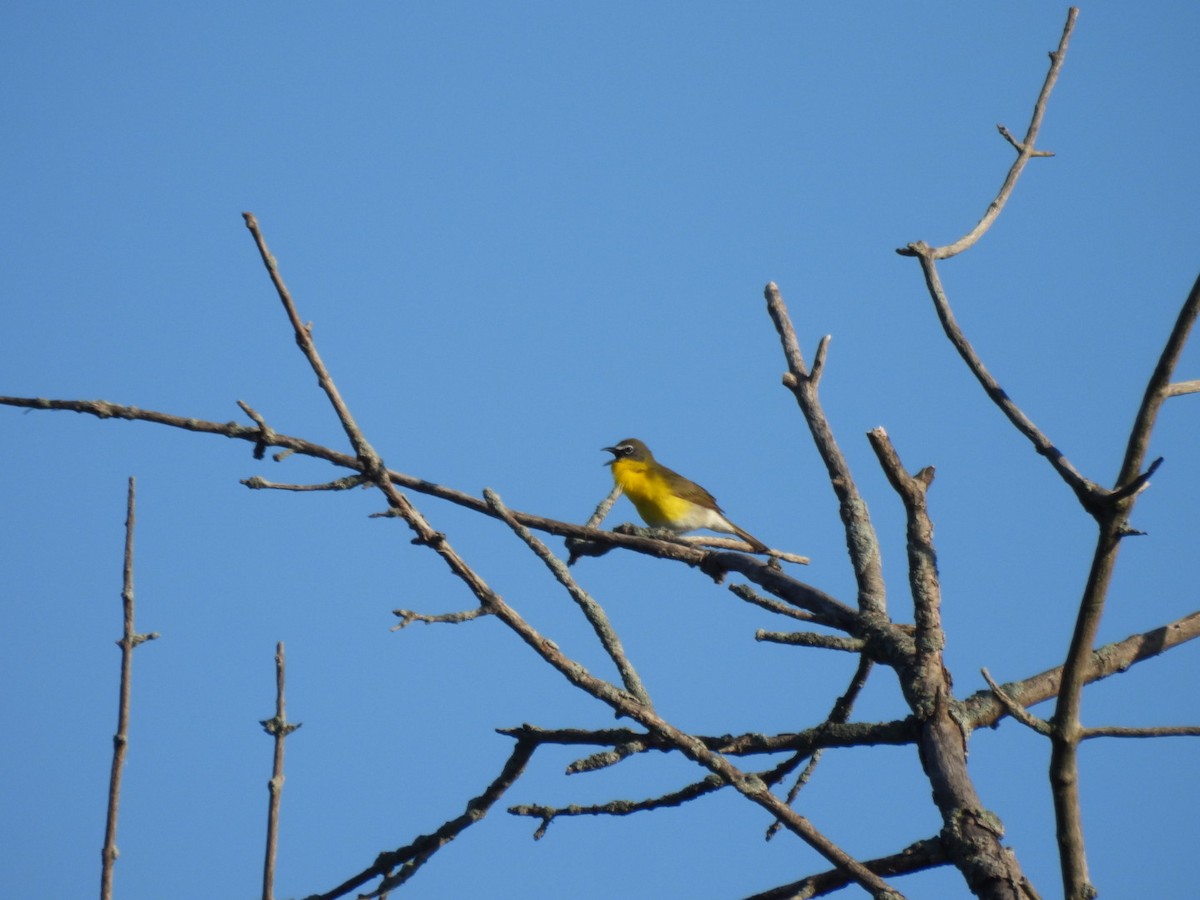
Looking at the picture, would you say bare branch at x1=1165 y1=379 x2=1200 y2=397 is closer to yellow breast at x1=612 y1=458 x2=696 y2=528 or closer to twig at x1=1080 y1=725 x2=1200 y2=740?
twig at x1=1080 y1=725 x2=1200 y2=740

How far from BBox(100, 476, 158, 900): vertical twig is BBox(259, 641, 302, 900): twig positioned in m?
0.37

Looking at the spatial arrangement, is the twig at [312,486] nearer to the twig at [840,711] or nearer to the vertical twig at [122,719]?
the vertical twig at [122,719]

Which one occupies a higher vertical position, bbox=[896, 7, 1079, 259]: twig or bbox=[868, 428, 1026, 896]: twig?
bbox=[896, 7, 1079, 259]: twig

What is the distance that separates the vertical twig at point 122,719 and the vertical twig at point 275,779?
1.20 ft

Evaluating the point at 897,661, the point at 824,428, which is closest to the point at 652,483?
the point at 824,428

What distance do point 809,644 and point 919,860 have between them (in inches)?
24.8

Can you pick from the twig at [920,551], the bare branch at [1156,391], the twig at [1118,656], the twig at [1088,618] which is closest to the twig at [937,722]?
the twig at [920,551]

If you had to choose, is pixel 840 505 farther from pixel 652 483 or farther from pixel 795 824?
pixel 652 483

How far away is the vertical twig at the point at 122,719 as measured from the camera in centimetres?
307

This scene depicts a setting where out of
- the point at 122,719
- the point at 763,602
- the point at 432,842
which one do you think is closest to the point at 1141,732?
the point at 763,602

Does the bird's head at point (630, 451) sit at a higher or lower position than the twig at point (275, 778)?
higher

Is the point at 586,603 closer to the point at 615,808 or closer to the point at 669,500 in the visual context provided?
the point at 615,808

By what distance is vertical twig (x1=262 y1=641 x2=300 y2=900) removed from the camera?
303 centimetres

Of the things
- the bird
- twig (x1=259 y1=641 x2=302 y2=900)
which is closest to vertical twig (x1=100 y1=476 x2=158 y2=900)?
twig (x1=259 y1=641 x2=302 y2=900)
